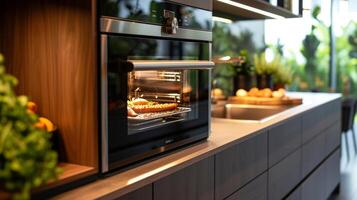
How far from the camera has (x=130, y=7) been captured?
4.56 ft

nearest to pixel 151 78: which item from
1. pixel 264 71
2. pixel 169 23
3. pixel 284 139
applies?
pixel 169 23

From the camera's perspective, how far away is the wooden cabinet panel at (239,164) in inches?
73.1

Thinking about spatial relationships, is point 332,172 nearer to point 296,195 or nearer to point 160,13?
point 296,195

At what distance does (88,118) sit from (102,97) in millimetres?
74

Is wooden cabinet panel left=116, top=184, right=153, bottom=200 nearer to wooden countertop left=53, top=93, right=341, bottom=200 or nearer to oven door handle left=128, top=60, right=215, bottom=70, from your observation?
wooden countertop left=53, top=93, right=341, bottom=200

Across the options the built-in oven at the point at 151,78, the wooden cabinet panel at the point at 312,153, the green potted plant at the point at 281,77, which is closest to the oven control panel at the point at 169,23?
the built-in oven at the point at 151,78

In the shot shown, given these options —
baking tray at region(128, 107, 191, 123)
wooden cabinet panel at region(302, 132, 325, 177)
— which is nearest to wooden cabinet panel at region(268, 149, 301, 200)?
wooden cabinet panel at region(302, 132, 325, 177)

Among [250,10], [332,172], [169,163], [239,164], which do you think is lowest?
[332,172]

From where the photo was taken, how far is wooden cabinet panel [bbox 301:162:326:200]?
3.10 m

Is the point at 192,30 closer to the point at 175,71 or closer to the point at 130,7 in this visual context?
the point at 175,71

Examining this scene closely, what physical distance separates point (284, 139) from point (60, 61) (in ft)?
5.58

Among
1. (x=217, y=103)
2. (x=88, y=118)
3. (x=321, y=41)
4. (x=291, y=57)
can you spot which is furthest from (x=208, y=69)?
(x=321, y=41)

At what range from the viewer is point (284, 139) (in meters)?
2.64

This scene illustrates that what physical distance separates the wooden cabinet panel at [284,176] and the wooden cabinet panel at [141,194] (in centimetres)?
121
